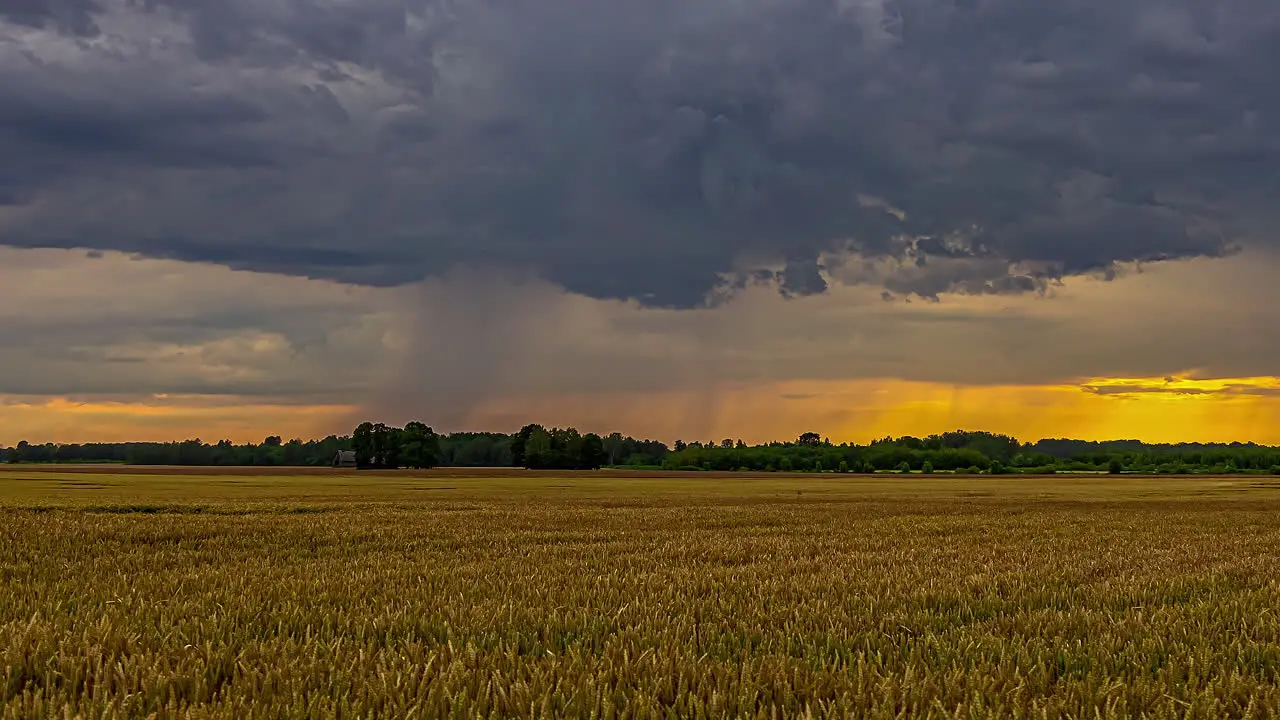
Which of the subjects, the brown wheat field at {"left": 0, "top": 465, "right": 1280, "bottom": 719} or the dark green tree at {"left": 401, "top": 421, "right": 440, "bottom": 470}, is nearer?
the brown wheat field at {"left": 0, "top": 465, "right": 1280, "bottom": 719}

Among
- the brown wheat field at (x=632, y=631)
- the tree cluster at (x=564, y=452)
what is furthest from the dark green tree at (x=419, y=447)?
the brown wheat field at (x=632, y=631)

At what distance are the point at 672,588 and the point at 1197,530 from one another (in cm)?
1980

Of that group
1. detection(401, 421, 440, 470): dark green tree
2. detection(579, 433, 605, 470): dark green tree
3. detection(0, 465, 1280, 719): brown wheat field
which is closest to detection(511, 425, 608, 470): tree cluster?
detection(579, 433, 605, 470): dark green tree

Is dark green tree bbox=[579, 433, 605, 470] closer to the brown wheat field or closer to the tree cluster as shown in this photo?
the tree cluster

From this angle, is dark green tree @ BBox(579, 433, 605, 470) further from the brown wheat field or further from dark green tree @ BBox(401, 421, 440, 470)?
the brown wheat field

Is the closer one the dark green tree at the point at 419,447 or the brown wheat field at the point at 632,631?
the brown wheat field at the point at 632,631

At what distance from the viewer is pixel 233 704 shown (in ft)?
16.5

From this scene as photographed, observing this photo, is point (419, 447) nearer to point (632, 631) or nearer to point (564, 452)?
point (564, 452)

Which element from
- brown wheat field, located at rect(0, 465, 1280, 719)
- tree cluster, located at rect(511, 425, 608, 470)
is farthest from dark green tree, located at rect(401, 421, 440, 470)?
brown wheat field, located at rect(0, 465, 1280, 719)

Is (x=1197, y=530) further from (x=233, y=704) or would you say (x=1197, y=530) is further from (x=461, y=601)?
(x=233, y=704)

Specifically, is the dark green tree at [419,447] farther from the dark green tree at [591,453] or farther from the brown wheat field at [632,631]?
the brown wheat field at [632,631]

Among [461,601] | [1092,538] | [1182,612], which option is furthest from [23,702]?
[1092,538]

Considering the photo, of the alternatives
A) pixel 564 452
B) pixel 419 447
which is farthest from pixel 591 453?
pixel 419 447

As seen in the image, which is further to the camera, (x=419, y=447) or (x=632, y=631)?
(x=419, y=447)
